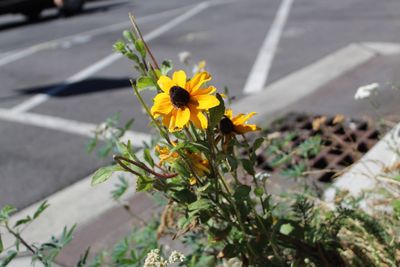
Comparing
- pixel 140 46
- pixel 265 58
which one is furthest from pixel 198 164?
pixel 265 58

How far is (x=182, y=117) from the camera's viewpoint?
1.46 metres

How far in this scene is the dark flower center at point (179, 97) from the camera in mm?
1465

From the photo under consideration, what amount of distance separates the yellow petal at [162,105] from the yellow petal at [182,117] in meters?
0.03

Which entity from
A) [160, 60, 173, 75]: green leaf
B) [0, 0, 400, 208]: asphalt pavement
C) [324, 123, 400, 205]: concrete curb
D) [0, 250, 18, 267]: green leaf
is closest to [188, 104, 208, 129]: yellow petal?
[160, 60, 173, 75]: green leaf

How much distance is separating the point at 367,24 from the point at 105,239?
5.77 meters

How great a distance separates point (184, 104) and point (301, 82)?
414cm

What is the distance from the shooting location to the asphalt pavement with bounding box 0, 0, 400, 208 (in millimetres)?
4586

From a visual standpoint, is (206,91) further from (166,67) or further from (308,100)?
(308,100)

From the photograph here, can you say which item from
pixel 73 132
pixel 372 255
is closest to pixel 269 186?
pixel 372 255

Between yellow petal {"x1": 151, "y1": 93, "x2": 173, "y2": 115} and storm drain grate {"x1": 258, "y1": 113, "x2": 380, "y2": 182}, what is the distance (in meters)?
1.68

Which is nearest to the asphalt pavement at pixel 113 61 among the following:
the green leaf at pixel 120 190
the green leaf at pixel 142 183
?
the green leaf at pixel 120 190

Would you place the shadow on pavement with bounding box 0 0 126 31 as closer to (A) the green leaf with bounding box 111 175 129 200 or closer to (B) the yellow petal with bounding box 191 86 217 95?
(A) the green leaf with bounding box 111 175 129 200

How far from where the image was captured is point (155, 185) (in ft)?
5.38

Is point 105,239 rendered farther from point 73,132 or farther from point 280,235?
point 73,132
